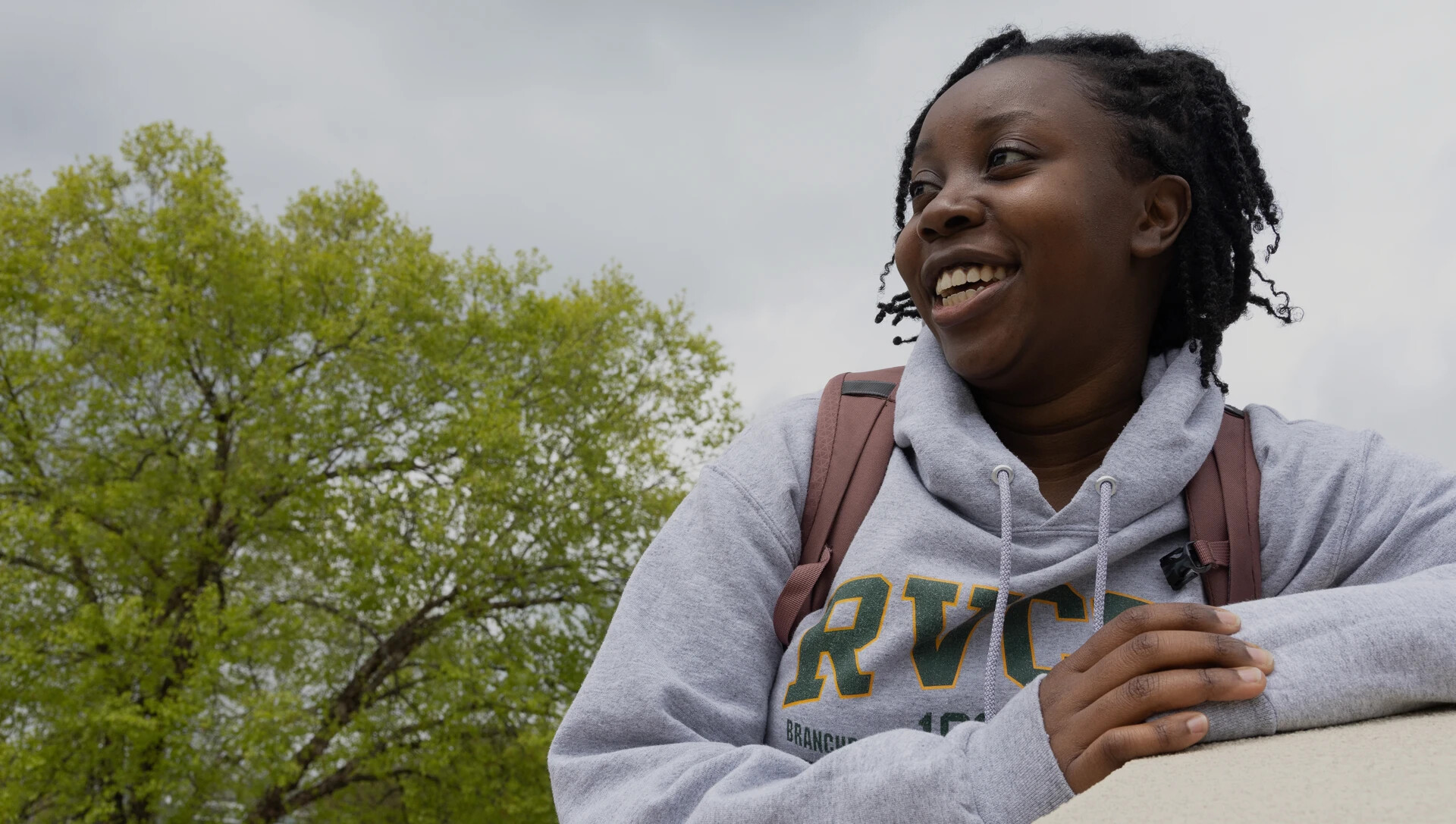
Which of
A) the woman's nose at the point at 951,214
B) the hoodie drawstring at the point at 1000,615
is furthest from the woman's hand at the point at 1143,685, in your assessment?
the woman's nose at the point at 951,214

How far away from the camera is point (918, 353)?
2.08 meters

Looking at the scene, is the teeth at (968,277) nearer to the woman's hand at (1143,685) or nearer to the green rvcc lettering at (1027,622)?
the green rvcc lettering at (1027,622)

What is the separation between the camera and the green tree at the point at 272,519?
1352 centimetres

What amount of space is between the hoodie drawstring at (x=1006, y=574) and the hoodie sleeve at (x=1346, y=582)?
0.85ft

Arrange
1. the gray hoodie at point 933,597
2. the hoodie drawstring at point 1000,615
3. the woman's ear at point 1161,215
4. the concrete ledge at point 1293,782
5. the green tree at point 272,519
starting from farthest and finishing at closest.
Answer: the green tree at point 272,519 → the woman's ear at point 1161,215 → the hoodie drawstring at point 1000,615 → the gray hoodie at point 933,597 → the concrete ledge at point 1293,782

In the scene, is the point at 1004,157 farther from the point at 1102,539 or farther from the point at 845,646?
the point at 845,646

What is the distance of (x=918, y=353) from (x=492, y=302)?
51.7 feet

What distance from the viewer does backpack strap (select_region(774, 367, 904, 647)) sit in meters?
1.77

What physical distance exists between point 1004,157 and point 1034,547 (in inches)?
24.9

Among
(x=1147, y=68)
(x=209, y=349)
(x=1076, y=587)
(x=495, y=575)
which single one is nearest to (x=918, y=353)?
(x=1076, y=587)

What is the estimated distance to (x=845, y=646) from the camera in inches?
66.5

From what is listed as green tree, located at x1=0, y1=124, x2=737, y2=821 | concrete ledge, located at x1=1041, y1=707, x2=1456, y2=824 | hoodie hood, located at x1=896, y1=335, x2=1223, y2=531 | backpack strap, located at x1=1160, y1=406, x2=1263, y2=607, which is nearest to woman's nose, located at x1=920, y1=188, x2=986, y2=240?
hoodie hood, located at x1=896, y1=335, x2=1223, y2=531

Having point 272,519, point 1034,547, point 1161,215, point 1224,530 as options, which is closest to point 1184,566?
point 1224,530

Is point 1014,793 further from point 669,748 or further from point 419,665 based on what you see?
point 419,665
